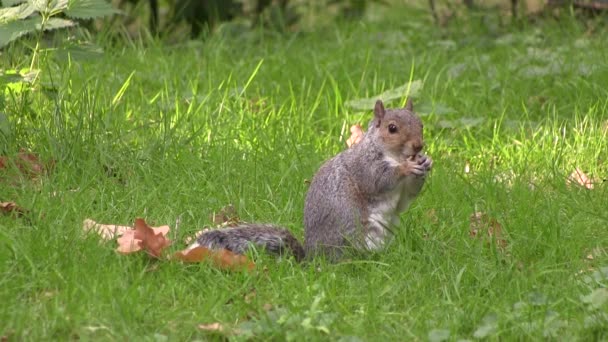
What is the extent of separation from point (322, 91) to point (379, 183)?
206 centimetres

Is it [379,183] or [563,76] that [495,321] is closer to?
[379,183]

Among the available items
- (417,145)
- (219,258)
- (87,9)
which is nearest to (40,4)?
(87,9)

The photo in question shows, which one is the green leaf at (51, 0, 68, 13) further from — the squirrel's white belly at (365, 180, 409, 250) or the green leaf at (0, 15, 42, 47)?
the squirrel's white belly at (365, 180, 409, 250)

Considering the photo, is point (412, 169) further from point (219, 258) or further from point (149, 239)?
point (149, 239)

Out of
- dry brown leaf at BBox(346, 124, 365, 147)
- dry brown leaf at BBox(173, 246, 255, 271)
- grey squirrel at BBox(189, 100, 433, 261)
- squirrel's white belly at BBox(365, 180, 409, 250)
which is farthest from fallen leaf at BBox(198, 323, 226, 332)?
dry brown leaf at BBox(346, 124, 365, 147)

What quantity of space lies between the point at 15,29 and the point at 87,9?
0.28 meters

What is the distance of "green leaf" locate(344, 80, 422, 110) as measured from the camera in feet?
17.0

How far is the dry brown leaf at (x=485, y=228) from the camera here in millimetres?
3713

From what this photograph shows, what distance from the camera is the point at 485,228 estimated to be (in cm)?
375

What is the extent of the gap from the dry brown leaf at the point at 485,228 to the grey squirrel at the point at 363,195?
0.27 m

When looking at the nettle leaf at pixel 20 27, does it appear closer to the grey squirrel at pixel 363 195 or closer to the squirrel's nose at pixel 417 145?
the grey squirrel at pixel 363 195

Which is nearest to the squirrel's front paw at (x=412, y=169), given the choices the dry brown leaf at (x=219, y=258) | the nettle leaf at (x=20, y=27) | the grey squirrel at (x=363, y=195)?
the grey squirrel at (x=363, y=195)

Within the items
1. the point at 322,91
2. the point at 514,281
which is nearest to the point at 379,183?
the point at 514,281

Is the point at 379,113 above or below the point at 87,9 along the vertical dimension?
below
